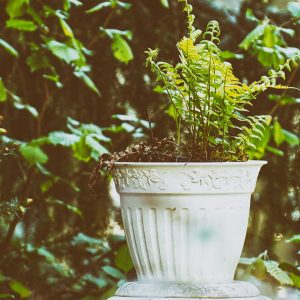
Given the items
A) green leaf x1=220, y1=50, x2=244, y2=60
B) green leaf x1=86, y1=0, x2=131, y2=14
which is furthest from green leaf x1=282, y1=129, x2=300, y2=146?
green leaf x1=86, y1=0, x2=131, y2=14

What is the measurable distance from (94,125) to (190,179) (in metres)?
1.27

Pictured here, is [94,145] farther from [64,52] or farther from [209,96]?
[209,96]

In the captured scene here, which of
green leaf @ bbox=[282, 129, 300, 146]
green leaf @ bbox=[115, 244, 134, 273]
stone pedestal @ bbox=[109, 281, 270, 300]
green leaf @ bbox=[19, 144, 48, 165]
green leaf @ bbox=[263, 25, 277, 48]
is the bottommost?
green leaf @ bbox=[115, 244, 134, 273]

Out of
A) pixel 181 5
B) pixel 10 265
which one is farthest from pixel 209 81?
pixel 10 265

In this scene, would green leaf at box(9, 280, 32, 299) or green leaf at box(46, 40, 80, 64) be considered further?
green leaf at box(9, 280, 32, 299)

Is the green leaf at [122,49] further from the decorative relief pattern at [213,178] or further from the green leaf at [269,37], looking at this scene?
the decorative relief pattern at [213,178]

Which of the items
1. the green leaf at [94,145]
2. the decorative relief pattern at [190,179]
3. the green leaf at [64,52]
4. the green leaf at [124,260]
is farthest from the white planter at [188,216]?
the green leaf at [124,260]

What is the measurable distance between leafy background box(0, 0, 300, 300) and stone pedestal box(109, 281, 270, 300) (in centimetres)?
111

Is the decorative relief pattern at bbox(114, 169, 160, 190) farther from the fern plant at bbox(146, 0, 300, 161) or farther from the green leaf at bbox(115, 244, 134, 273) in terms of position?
the green leaf at bbox(115, 244, 134, 273)

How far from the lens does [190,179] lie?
4.41 ft

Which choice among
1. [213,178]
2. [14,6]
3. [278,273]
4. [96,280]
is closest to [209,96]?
[213,178]

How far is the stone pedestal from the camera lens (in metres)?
1.33

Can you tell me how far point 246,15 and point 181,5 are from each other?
312mm

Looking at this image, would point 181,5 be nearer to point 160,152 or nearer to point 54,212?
point 54,212
